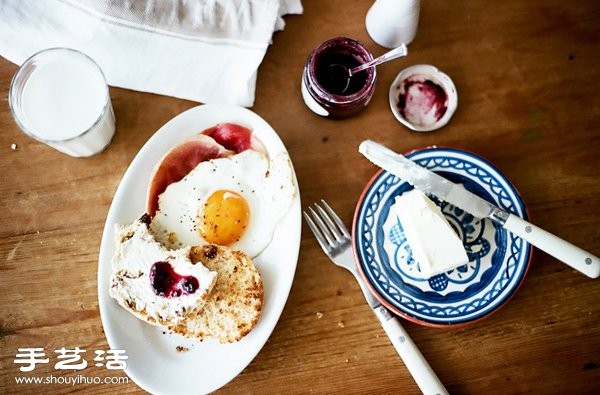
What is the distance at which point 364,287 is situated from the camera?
1.68 m

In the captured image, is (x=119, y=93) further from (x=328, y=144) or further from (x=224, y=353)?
(x=224, y=353)

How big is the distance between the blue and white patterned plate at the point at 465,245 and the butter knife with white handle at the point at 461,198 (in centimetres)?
6

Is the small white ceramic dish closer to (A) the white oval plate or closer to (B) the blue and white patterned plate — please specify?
(B) the blue and white patterned plate

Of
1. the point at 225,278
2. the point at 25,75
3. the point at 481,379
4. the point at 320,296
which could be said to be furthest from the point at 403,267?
the point at 25,75

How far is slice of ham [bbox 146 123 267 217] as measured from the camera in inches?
65.7

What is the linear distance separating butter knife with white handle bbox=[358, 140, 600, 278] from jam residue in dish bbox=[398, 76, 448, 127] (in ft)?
0.61

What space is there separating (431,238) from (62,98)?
105 centimetres

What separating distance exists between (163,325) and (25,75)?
2.49 ft

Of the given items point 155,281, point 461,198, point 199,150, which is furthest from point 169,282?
point 461,198

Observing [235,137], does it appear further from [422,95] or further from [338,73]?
[422,95]

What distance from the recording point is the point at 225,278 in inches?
63.8

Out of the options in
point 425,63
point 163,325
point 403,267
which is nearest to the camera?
point 163,325

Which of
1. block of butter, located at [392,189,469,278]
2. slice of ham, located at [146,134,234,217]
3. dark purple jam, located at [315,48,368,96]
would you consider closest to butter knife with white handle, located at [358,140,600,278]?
block of butter, located at [392,189,469,278]

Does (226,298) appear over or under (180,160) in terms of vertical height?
under
